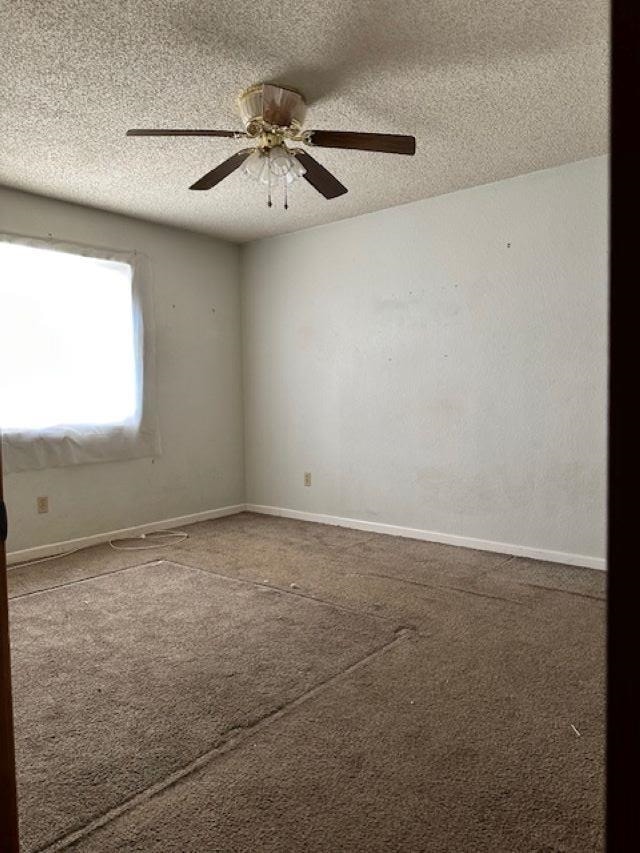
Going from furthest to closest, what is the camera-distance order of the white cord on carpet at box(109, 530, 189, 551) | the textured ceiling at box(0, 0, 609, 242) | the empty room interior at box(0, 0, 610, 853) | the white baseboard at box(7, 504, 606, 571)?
the white cord on carpet at box(109, 530, 189, 551) → the white baseboard at box(7, 504, 606, 571) → the textured ceiling at box(0, 0, 609, 242) → the empty room interior at box(0, 0, 610, 853)

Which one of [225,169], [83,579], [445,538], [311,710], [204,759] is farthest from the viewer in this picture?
[445,538]

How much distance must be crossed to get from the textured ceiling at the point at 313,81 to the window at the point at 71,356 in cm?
56

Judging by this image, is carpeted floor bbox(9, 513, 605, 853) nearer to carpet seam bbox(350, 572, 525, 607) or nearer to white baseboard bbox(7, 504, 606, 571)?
carpet seam bbox(350, 572, 525, 607)

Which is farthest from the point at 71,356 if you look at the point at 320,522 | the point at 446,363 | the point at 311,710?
the point at 311,710

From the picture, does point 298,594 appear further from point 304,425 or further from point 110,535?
point 304,425

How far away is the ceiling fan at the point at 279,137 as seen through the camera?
241 cm

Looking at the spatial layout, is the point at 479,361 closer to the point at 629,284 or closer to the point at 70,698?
the point at 70,698

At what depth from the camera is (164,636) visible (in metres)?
2.55

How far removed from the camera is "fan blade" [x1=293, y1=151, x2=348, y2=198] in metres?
2.67

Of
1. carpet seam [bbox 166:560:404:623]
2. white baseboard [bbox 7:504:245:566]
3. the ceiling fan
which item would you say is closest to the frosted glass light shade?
the ceiling fan

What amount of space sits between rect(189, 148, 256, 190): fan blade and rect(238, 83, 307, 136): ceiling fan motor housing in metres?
0.10

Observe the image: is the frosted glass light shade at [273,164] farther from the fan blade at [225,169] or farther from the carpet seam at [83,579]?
the carpet seam at [83,579]

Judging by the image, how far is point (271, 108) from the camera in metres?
2.51

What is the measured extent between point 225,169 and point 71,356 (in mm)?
1900
